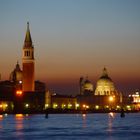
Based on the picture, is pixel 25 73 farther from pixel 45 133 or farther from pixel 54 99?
pixel 45 133

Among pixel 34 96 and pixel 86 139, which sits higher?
pixel 34 96

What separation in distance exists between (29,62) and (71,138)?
309ft

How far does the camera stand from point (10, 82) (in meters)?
169

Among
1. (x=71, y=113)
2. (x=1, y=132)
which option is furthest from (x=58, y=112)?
(x=1, y=132)

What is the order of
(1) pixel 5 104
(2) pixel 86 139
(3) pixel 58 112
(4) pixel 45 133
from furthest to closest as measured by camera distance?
1. (3) pixel 58 112
2. (1) pixel 5 104
3. (4) pixel 45 133
4. (2) pixel 86 139

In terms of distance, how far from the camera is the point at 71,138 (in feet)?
204

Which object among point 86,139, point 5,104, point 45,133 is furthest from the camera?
point 5,104

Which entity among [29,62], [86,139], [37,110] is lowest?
[86,139]

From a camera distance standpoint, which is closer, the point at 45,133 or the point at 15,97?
the point at 45,133

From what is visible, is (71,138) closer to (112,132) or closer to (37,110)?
(112,132)

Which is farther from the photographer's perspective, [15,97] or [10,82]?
[10,82]

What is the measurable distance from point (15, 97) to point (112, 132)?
84757mm

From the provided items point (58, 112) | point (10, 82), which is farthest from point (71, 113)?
Result: point (10, 82)

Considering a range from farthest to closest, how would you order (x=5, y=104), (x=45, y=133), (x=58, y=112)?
(x=58, y=112)
(x=5, y=104)
(x=45, y=133)
